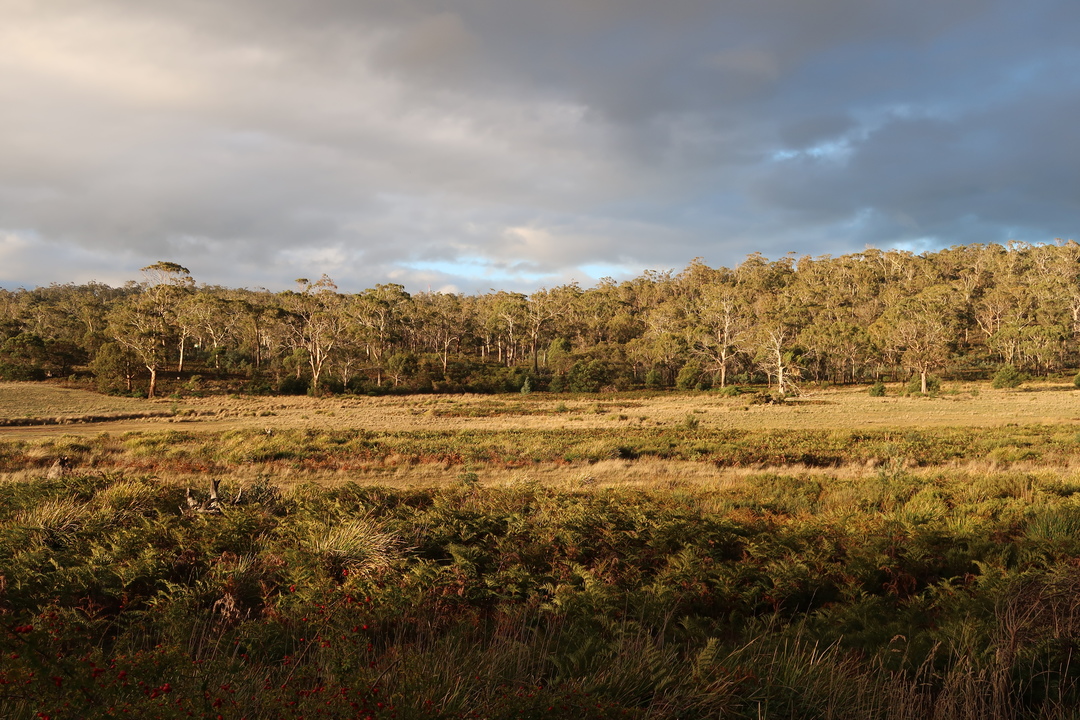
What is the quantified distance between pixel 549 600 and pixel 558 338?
78.4m

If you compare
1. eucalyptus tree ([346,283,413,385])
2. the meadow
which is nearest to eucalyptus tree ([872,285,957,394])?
the meadow

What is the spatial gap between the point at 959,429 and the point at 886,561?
1077 inches

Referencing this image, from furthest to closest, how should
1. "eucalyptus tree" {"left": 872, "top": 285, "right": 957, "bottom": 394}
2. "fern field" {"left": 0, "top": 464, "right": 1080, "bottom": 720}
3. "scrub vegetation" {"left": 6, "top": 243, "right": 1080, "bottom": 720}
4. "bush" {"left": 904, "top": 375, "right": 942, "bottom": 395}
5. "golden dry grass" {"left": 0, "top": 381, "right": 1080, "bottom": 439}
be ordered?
"eucalyptus tree" {"left": 872, "top": 285, "right": 957, "bottom": 394} < "bush" {"left": 904, "top": 375, "right": 942, "bottom": 395} < "golden dry grass" {"left": 0, "top": 381, "right": 1080, "bottom": 439} < "scrub vegetation" {"left": 6, "top": 243, "right": 1080, "bottom": 720} < "fern field" {"left": 0, "top": 464, "right": 1080, "bottom": 720}

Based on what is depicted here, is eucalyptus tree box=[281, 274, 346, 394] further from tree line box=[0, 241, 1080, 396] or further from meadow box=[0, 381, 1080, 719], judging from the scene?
meadow box=[0, 381, 1080, 719]

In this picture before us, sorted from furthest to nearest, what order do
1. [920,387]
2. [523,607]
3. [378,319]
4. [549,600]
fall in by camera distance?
[378,319] < [920,387] < [549,600] < [523,607]

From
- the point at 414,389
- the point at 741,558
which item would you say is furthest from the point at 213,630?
the point at 414,389

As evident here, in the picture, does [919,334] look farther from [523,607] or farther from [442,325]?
[523,607]

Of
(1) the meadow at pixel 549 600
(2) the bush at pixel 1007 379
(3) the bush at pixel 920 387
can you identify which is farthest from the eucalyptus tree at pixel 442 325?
(1) the meadow at pixel 549 600

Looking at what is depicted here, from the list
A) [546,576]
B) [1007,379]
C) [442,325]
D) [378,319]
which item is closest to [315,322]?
[378,319]

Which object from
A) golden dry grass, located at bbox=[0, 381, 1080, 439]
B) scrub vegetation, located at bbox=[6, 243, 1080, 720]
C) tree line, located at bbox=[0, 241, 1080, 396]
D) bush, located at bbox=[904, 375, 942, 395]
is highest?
tree line, located at bbox=[0, 241, 1080, 396]

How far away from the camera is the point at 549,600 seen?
609 cm

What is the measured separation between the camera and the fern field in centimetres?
342

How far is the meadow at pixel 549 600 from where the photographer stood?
3.48 meters

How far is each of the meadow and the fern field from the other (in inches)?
1.2
